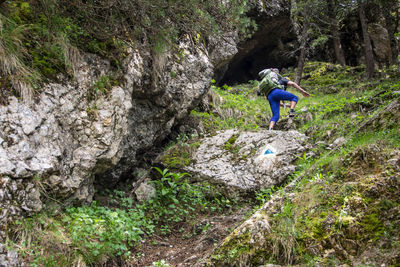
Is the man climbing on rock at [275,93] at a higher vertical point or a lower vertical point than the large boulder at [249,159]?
higher

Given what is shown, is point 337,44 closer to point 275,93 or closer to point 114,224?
point 275,93

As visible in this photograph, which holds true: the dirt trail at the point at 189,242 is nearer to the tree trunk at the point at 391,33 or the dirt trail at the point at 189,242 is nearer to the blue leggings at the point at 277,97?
the blue leggings at the point at 277,97

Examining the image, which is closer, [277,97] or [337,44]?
[277,97]

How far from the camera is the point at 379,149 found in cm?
316

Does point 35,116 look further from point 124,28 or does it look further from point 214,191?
point 214,191

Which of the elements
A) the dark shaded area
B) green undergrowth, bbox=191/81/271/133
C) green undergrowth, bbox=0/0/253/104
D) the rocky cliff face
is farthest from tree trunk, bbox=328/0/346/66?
green undergrowth, bbox=0/0/253/104

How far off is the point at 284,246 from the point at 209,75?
17.6 feet

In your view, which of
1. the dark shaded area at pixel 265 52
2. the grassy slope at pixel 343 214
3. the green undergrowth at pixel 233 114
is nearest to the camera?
the grassy slope at pixel 343 214

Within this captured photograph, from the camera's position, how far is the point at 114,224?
152 inches

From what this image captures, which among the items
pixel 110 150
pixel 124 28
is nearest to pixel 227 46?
pixel 124 28

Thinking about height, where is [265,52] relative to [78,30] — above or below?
above

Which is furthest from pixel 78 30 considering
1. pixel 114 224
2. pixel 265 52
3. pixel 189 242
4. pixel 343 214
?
pixel 265 52

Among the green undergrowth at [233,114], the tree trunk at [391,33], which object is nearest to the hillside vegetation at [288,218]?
the green undergrowth at [233,114]

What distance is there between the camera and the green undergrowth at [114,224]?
3119 mm
